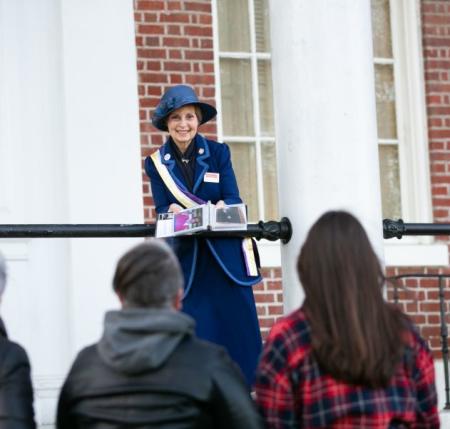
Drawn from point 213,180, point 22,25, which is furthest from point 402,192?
point 213,180

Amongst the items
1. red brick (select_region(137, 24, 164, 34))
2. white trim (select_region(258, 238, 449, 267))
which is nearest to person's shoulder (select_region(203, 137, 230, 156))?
red brick (select_region(137, 24, 164, 34))

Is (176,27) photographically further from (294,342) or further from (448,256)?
(294,342)

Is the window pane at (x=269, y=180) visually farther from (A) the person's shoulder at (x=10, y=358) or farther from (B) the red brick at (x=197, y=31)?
(A) the person's shoulder at (x=10, y=358)

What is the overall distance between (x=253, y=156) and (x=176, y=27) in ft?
3.42

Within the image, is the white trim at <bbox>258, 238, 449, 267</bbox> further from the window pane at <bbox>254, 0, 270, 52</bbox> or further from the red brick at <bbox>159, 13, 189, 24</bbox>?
the red brick at <bbox>159, 13, 189, 24</bbox>

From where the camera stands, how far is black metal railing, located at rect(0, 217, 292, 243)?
5.36m

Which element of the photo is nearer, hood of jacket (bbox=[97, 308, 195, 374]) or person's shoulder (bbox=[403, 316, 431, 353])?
hood of jacket (bbox=[97, 308, 195, 374])

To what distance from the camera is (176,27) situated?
8.70 metres

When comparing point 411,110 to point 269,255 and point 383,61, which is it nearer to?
point 383,61

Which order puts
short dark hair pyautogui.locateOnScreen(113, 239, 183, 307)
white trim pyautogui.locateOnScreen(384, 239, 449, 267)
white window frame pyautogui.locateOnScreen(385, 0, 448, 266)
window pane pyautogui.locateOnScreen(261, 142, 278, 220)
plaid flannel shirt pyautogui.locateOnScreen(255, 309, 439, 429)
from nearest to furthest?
short dark hair pyautogui.locateOnScreen(113, 239, 183, 307) < plaid flannel shirt pyautogui.locateOnScreen(255, 309, 439, 429) < white trim pyautogui.locateOnScreen(384, 239, 449, 267) < window pane pyautogui.locateOnScreen(261, 142, 278, 220) < white window frame pyautogui.locateOnScreen(385, 0, 448, 266)

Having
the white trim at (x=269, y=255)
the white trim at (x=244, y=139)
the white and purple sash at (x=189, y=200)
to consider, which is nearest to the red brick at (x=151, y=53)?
the white trim at (x=244, y=139)

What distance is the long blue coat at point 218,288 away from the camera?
5.71 metres

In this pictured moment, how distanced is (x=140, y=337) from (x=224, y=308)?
2196 millimetres

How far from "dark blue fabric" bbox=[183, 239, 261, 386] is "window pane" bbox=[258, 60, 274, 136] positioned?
136 inches
